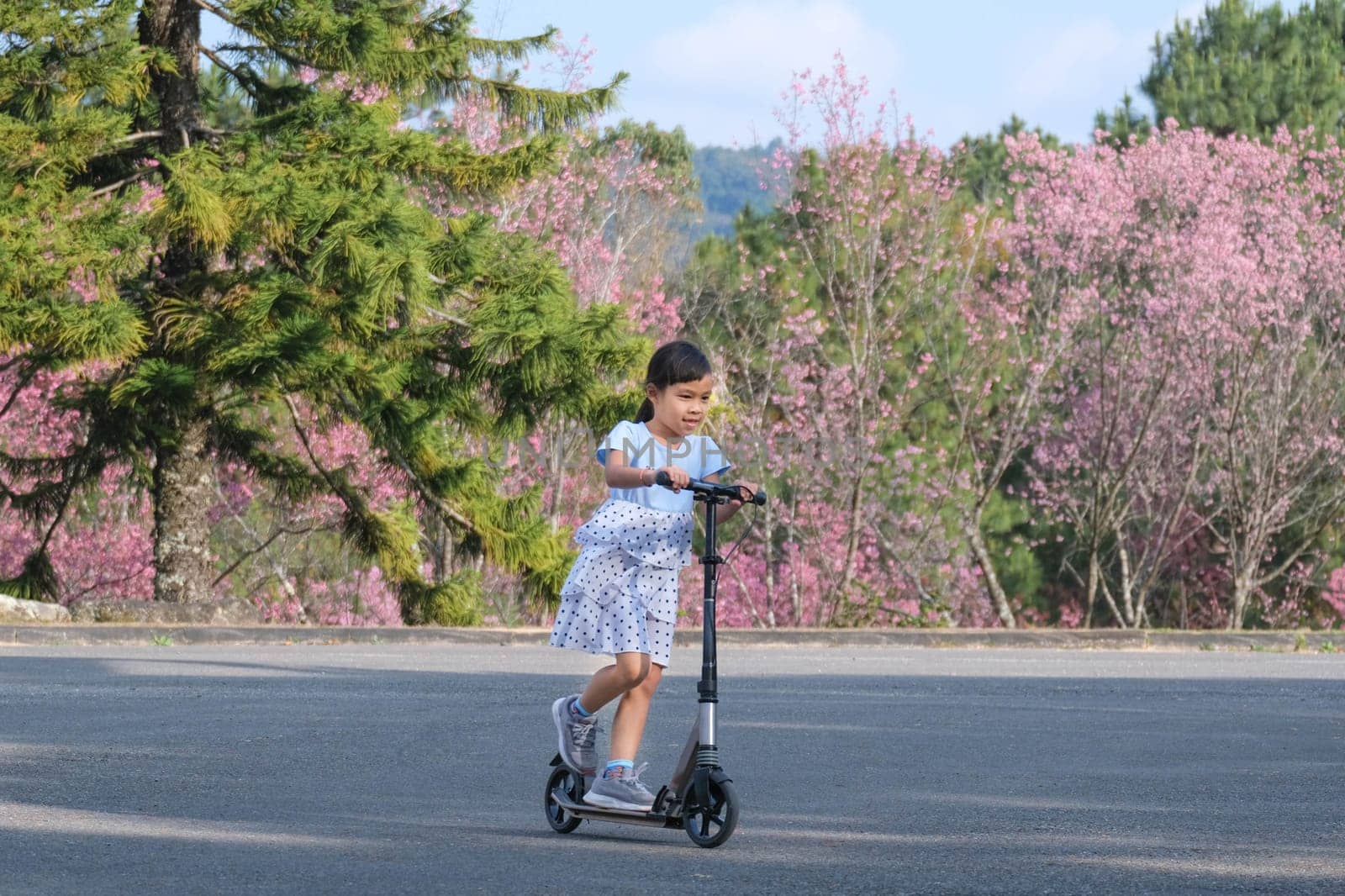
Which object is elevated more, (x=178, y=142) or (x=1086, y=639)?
(x=178, y=142)

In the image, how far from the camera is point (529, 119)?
21.7 m

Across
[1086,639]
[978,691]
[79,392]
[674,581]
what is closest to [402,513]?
[79,392]

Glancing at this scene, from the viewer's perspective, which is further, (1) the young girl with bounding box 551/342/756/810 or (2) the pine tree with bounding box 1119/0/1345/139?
(2) the pine tree with bounding box 1119/0/1345/139

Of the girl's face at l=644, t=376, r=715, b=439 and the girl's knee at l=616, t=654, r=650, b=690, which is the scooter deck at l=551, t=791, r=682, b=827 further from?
the girl's face at l=644, t=376, r=715, b=439

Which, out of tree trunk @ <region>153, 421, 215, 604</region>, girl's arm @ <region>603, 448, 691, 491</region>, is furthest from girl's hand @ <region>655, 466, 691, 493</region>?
tree trunk @ <region>153, 421, 215, 604</region>

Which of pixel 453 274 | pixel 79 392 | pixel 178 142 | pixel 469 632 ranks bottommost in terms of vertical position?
pixel 469 632

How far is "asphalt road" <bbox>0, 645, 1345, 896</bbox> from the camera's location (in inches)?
197

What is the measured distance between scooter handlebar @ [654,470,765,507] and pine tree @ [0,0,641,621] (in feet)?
40.9

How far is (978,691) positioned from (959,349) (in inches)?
803

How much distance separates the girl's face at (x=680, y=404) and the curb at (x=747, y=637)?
10917mm

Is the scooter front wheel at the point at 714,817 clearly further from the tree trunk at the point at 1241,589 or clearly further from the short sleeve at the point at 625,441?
the tree trunk at the point at 1241,589

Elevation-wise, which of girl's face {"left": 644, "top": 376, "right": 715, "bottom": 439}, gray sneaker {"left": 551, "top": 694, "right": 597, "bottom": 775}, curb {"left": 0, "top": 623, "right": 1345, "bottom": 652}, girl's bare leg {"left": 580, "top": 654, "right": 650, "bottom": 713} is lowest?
curb {"left": 0, "top": 623, "right": 1345, "bottom": 652}

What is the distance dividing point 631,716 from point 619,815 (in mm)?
325

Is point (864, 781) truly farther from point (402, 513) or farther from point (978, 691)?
point (402, 513)
